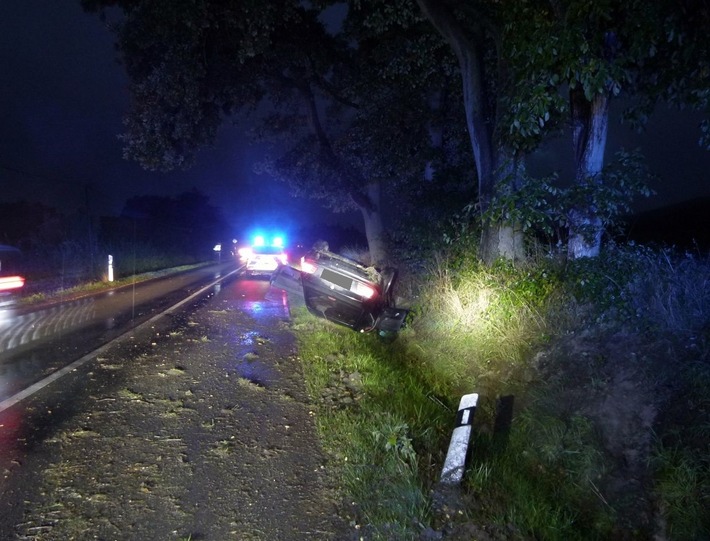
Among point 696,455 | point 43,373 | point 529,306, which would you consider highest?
point 529,306

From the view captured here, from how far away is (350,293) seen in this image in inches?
305

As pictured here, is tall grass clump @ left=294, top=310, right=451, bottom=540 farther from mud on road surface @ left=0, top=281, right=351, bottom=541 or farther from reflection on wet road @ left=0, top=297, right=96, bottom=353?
reflection on wet road @ left=0, top=297, right=96, bottom=353

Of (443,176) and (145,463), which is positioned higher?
(443,176)

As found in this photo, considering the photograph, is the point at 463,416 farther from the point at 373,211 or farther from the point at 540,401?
the point at 373,211

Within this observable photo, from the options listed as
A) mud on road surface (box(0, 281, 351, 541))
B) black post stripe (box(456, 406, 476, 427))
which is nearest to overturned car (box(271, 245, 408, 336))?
mud on road surface (box(0, 281, 351, 541))

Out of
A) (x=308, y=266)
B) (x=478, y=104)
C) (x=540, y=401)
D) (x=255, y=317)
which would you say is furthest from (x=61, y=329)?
(x=478, y=104)

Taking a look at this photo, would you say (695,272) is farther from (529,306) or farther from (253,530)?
(253,530)

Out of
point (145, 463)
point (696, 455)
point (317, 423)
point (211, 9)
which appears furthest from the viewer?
point (211, 9)

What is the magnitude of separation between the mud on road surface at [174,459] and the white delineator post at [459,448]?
35.0 inches

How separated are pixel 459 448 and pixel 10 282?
10450 millimetres

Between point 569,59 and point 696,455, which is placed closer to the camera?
point 696,455

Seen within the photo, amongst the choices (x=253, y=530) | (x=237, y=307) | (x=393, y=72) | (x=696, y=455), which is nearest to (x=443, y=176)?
(x=393, y=72)

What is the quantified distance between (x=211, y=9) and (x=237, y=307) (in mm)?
6869

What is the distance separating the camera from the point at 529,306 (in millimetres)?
5770
